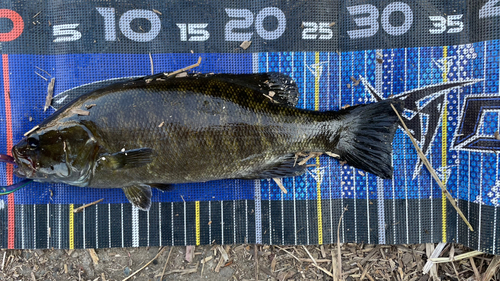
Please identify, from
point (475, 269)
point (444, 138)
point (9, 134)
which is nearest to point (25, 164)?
point (9, 134)

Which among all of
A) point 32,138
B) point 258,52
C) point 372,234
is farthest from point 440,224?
point 32,138

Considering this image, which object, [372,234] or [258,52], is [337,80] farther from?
[372,234]

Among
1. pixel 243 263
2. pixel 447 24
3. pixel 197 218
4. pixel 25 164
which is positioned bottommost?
pixel 243 263

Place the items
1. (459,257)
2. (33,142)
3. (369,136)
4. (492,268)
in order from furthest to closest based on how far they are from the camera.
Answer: (459,257)
(492,268)
(369,136)
(33,142)

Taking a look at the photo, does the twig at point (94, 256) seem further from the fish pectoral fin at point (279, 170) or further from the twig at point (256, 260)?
the fish pectoral fin at point (279, 170)

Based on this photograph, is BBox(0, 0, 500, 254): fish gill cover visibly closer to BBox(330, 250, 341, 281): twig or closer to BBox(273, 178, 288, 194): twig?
BBox(273, 178, 288, 194): twig

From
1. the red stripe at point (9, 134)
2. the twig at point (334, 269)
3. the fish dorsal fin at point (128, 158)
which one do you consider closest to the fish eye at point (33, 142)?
the fish dorsal fin at point (128, 158)

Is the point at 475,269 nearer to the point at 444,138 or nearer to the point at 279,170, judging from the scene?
the point at 444,138

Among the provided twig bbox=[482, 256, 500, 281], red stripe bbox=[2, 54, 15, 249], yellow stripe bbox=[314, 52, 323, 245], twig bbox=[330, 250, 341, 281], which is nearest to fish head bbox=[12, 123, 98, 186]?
red stripe bbox=[2, 54, 15, 249]
